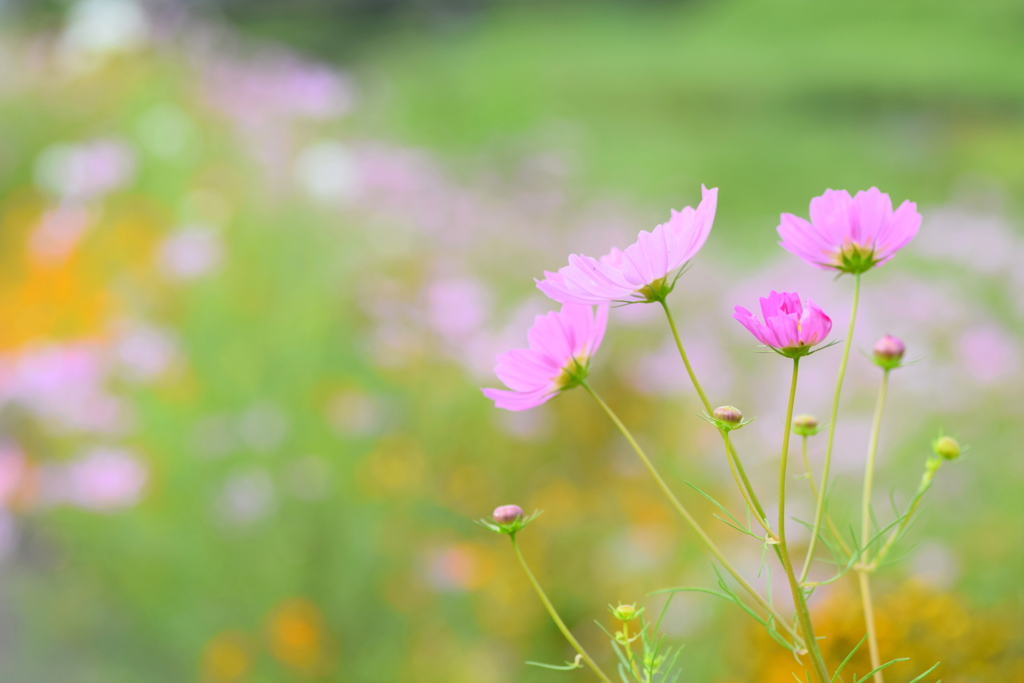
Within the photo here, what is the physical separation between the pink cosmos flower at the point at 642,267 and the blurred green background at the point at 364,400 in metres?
0.47

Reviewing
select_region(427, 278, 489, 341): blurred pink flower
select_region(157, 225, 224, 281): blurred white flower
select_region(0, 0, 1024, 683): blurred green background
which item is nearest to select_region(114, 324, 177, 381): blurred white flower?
select_region(0, 0, 1024, 683): blurred green background

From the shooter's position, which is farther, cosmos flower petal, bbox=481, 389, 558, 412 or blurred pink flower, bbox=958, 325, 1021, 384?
blurred pink flower, bbox=958, 325, 1021, 384

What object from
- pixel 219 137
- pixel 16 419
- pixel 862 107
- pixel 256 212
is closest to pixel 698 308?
pixel 256 212

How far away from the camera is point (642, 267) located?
0.79ft

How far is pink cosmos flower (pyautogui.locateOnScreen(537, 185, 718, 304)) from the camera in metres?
0.24

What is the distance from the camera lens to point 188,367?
119cm

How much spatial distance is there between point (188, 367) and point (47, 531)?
33 cm

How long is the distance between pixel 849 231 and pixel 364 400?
931 mm

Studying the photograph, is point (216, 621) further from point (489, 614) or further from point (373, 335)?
point (373, 335)

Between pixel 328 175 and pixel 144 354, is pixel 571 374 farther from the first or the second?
pixel 328 175

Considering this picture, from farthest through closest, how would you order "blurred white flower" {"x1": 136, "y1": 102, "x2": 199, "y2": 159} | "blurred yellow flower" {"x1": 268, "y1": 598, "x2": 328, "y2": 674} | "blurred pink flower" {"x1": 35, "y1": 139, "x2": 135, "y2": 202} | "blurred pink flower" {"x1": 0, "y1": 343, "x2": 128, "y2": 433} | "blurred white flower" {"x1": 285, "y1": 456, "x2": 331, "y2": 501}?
"blurred white flower" {"x1": 136, "y1": 102, "x2": 199, "y2": 159} < "blurred pink flower" {"x1": 35, "y1": 139, "x2": 135, "y2": 202} < "blurred pink flower" {"x1": 0, "y1": 343, "x2": 128, "y2": 433} < "blurred white flower" {"x1": 285, "y1": 456, "x2": 331, "y2": 501} < "blurred yellow flower" {"x1": 268, "y1": 598, "x2": 328, "y2": 674}

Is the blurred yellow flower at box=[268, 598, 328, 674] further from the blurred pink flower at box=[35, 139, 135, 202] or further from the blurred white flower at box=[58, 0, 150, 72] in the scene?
the blurred white flower at box=[58, 0, 150, 72]

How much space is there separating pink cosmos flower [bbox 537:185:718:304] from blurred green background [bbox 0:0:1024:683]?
472 mm

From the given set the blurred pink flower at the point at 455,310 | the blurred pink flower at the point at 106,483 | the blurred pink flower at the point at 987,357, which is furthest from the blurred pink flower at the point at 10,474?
the blurred pink flower at the point at 987,357
